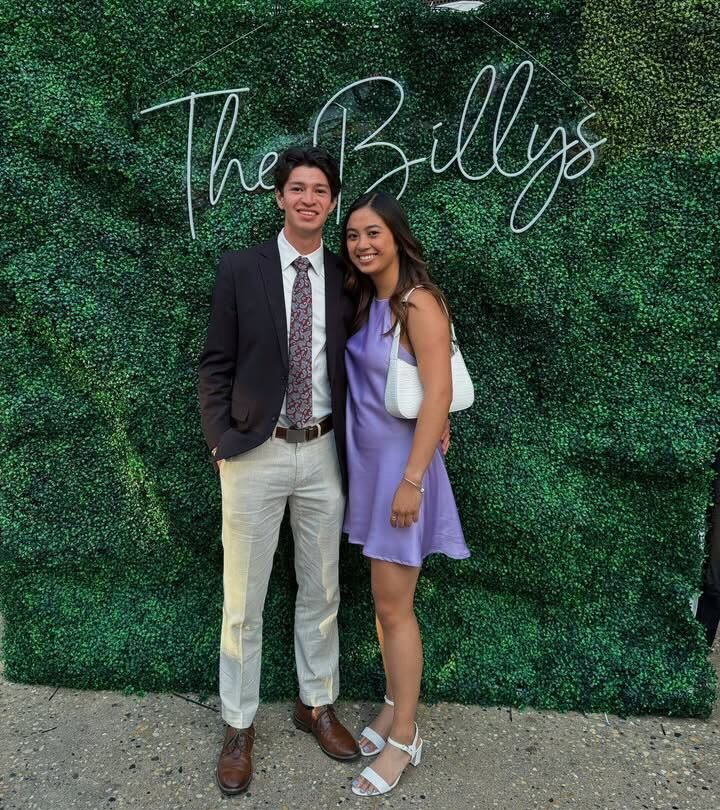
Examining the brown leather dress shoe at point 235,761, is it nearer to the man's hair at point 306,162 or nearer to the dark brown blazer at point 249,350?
the dark brown blazer at point 249,350

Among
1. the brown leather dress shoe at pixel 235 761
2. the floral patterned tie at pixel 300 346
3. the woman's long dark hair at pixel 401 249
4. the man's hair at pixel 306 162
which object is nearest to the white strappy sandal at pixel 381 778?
the brown leather dress shoe at pixel 235 761

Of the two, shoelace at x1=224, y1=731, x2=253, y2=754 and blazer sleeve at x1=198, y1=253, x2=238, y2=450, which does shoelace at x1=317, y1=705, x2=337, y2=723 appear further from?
blazer sleeve at x1=198, y1=253, x2=238, y2=450

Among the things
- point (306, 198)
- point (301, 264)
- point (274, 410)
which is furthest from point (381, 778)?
point (306, 198)

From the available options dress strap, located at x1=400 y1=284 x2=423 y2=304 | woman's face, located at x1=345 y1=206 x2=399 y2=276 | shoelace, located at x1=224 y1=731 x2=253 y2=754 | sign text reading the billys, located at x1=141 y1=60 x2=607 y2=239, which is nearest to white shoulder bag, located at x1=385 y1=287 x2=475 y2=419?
dress strap, located at x1=400 y1=284 x2=423 y2=304

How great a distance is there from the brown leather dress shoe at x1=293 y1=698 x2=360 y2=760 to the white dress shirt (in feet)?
4.05

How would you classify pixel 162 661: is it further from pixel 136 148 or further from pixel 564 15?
pixel 564 15

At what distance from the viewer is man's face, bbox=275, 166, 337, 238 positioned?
2.35 m

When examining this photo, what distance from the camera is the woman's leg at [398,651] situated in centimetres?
253

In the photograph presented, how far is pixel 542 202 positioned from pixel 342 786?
2.48 metres

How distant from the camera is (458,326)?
9.96 feet

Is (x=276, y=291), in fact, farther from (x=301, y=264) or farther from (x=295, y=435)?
(x=295, y=435)

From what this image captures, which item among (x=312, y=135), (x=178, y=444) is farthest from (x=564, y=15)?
(x=178, y=444)

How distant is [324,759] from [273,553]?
850 mm

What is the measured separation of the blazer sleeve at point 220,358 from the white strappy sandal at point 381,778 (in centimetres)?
135
